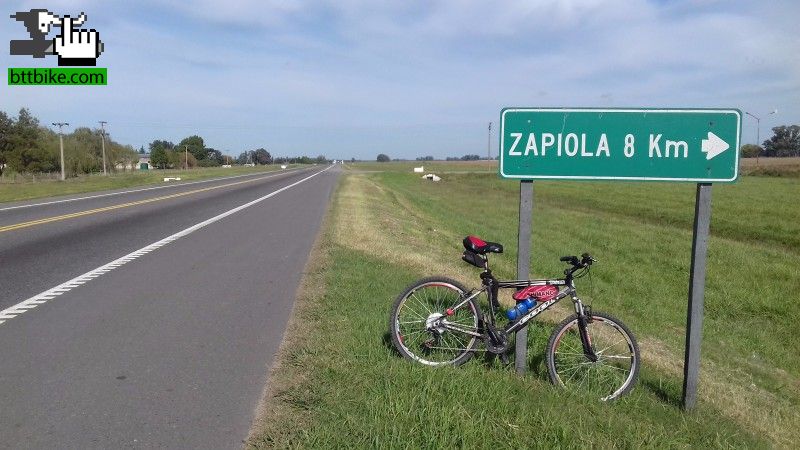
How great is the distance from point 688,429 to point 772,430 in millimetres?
1363

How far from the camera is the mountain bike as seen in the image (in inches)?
173

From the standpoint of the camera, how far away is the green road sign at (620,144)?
13.6 feet

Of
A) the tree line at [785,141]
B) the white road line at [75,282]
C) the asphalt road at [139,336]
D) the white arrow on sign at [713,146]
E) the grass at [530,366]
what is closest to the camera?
the grass at [530,366]

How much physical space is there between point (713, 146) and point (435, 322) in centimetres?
231

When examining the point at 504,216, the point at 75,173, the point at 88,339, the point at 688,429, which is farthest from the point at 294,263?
the point at 75,173

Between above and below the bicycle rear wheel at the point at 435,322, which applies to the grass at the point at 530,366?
below

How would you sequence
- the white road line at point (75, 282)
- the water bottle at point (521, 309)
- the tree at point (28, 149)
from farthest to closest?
the tree at point (28, 149)
the white road line at point (75, 282)
the water bottle at point (521, 309)

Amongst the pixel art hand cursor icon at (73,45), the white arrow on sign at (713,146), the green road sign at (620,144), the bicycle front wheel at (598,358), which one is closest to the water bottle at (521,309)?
the bicycle front wheel at (598,358)

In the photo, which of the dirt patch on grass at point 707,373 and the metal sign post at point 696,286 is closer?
the metal sign post at point 696,286

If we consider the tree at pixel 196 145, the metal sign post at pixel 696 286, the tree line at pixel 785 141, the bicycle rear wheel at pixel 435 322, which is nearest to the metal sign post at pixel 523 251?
the bicycle rear wheel at pixel 435 322

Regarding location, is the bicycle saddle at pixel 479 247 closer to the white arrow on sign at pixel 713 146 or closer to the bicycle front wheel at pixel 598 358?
the bicycle front wheel at pixel 598 358

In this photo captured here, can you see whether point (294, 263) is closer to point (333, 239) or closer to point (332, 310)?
point (333, 239)

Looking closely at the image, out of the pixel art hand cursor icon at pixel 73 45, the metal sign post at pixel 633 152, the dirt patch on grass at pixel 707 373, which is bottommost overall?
the dirt patch on grass at pixel 707 373

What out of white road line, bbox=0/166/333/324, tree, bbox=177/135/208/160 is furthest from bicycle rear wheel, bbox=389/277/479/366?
tree, bbox=177/135/208/160
